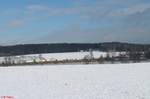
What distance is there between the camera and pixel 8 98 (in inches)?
807

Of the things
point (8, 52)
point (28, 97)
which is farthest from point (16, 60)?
point (28, 97)

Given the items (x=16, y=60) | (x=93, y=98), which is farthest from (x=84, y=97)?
(x=16, y=60)

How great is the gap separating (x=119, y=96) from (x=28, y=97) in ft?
15.7

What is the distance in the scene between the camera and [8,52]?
185125 millimetres

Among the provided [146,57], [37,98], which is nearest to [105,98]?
[37,98]

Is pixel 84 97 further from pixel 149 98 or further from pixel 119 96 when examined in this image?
pixel 149 98

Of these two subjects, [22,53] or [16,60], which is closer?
[16,60]

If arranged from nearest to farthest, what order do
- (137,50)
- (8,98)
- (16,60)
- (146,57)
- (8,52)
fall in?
1. (8,98)
2. (146,57)
3. (137,50)
4. (16,60)
5. (8,52)

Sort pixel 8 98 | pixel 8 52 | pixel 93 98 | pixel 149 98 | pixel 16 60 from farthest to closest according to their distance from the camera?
pixel 8 52 → pixel 16 60 → pixel 8 98 → pixel 93 98 → pixel 149 98

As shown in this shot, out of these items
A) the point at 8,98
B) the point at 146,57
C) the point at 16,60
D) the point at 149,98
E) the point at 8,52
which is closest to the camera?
the point at 149,98

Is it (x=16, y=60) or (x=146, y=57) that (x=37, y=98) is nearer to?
(x=146, y=57)

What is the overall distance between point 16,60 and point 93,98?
455ft

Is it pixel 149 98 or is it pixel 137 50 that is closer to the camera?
pixel 149 98

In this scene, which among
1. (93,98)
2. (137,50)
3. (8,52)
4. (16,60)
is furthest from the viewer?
(8,52)
